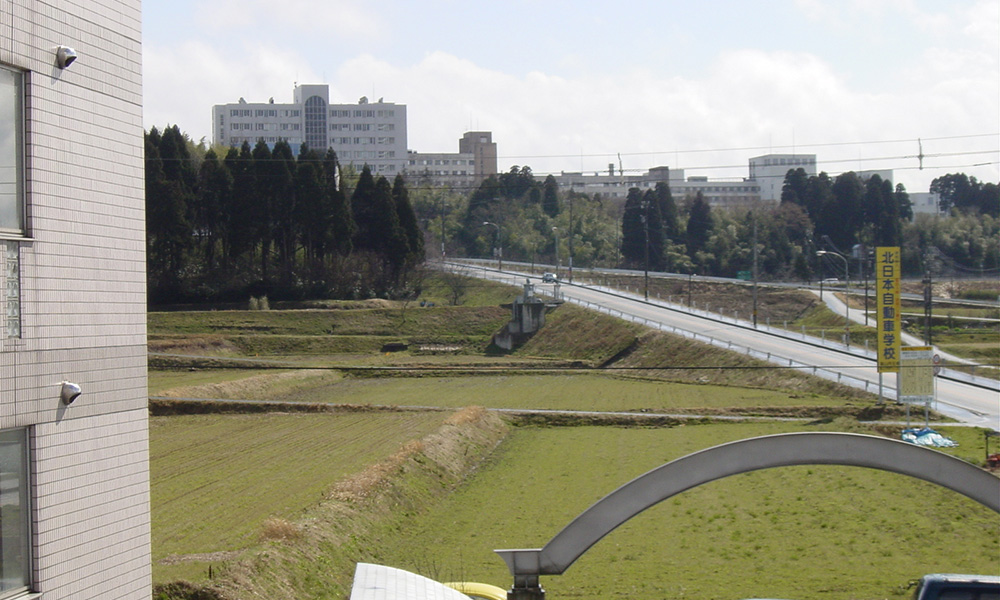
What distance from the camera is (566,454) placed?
24094 mm

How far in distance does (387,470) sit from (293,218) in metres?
44.5

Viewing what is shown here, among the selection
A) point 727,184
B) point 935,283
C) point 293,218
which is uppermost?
point 727,184

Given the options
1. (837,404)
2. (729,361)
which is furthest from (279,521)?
(729,361)

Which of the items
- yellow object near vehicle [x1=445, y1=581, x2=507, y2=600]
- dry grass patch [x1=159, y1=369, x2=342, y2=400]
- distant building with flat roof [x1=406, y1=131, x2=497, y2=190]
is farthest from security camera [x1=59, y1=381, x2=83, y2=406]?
distant building with flat roof [x1=406, y1=131, x2=497, y2=190]

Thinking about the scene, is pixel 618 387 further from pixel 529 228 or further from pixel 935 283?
pixel 529 228

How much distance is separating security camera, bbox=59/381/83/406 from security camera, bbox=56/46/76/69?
2399mm

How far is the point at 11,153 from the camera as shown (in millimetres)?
6156

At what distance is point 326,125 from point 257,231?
201 ft

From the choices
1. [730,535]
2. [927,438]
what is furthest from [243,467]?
[927,438]

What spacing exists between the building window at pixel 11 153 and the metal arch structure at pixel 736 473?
4.98 meters

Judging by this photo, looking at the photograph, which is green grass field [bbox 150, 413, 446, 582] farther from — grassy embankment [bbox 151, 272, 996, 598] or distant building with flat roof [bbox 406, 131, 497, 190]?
distant building with flat roof [bbox 406, 131, 497, 190]

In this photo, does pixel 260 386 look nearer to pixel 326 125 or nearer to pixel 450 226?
pixel 450 226

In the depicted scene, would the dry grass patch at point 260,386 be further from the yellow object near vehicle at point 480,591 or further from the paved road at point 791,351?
the yellow object near vehicle at point 480,591

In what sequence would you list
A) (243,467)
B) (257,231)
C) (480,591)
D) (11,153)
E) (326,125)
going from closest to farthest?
(11,153) < (480,591) < (243,467) < (257,231) < (326,125)
